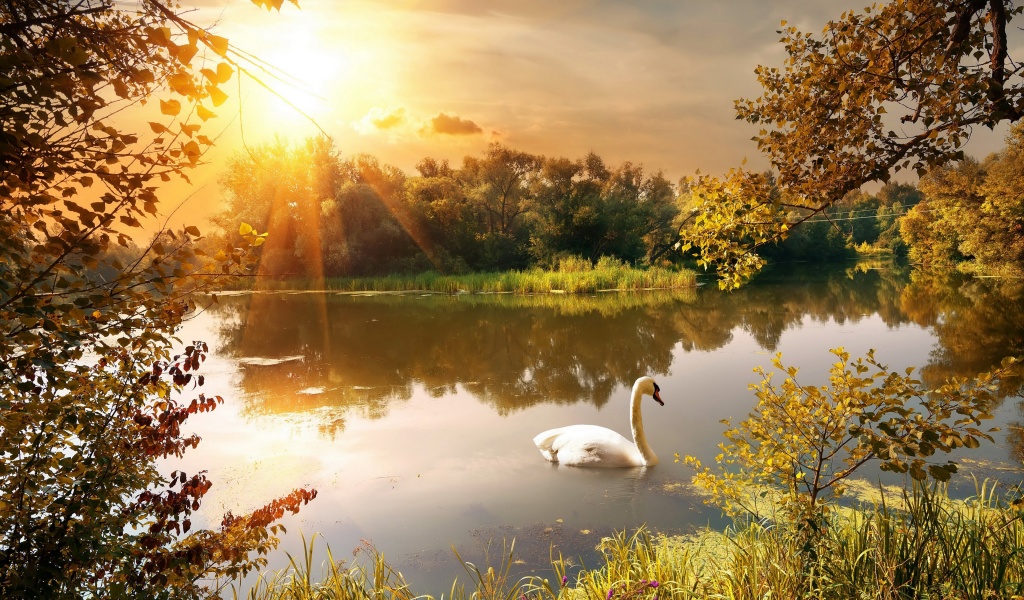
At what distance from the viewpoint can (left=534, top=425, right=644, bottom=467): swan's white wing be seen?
532 centimetres

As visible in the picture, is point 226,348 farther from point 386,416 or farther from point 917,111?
point 917,111

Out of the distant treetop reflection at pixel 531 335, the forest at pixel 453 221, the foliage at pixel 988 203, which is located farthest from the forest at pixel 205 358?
the forest at pixel 453 221

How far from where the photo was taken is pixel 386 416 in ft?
23.5

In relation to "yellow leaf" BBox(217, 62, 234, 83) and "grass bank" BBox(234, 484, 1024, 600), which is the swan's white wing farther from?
"yellow leaf" BBox(217, 62, 234, 83)

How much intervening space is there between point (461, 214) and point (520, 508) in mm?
26488

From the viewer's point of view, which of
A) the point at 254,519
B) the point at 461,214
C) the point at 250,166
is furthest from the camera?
the point at 461,214

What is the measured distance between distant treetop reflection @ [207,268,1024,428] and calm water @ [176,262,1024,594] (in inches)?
2.7

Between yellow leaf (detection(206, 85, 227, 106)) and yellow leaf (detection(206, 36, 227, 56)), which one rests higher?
yellow leaf (detection(206, 36, 227, 56))

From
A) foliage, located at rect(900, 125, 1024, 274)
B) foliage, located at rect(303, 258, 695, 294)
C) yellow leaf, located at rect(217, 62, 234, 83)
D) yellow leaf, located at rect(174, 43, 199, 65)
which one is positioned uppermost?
foliage, located at rect(900, 125, 1024, 274)

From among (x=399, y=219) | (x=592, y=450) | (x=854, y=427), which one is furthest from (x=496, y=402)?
(x=399, y=219)

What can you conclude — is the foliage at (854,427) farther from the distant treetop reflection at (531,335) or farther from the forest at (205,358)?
the distant treetop reflection at (531,335)

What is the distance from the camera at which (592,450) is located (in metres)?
5.38

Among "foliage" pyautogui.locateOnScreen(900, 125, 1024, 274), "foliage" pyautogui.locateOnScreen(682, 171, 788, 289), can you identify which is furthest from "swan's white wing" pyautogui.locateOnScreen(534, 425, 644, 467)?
"foliage" pyautogui.locateOnScreen(900, 125, 1024, 274)

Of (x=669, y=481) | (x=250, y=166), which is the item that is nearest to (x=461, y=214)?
(x=250, y=166)
